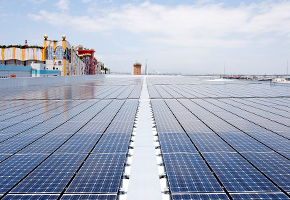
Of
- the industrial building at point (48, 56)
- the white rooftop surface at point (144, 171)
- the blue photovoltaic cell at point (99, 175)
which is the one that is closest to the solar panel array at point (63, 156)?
the blue photovoltaic cell at point (99, 175)

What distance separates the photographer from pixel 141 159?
22.2 ft

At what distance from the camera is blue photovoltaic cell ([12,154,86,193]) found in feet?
16.7

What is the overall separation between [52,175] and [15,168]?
1.23 metres

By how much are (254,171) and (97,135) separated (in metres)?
5.70

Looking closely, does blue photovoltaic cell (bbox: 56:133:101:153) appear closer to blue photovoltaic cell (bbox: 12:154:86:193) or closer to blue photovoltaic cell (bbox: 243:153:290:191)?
blue photovoltaic cell (bbox: 12:154:86:193)

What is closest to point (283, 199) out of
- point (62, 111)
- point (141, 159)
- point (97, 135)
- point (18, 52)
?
point (141, 159)

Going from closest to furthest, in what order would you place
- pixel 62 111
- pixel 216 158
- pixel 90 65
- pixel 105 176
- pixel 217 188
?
pixel 217 188 → pixel 105 176 → pixel 216 158 → pixel 62 111 → pixel 90 65

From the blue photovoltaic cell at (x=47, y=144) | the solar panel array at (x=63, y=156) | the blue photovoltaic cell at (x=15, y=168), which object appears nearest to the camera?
the solar panel array at (x=63, y=156)

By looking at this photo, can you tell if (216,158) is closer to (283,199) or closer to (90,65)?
(283,199)

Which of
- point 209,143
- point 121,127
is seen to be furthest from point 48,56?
point 209,143

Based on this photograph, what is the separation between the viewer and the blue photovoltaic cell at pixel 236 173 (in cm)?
514

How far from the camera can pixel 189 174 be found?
5750 mm

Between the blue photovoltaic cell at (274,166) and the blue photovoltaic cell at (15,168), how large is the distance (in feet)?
19.9

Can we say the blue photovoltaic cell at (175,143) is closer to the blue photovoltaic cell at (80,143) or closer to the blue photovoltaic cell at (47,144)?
the blue photovoltaic cell at (80,143)
